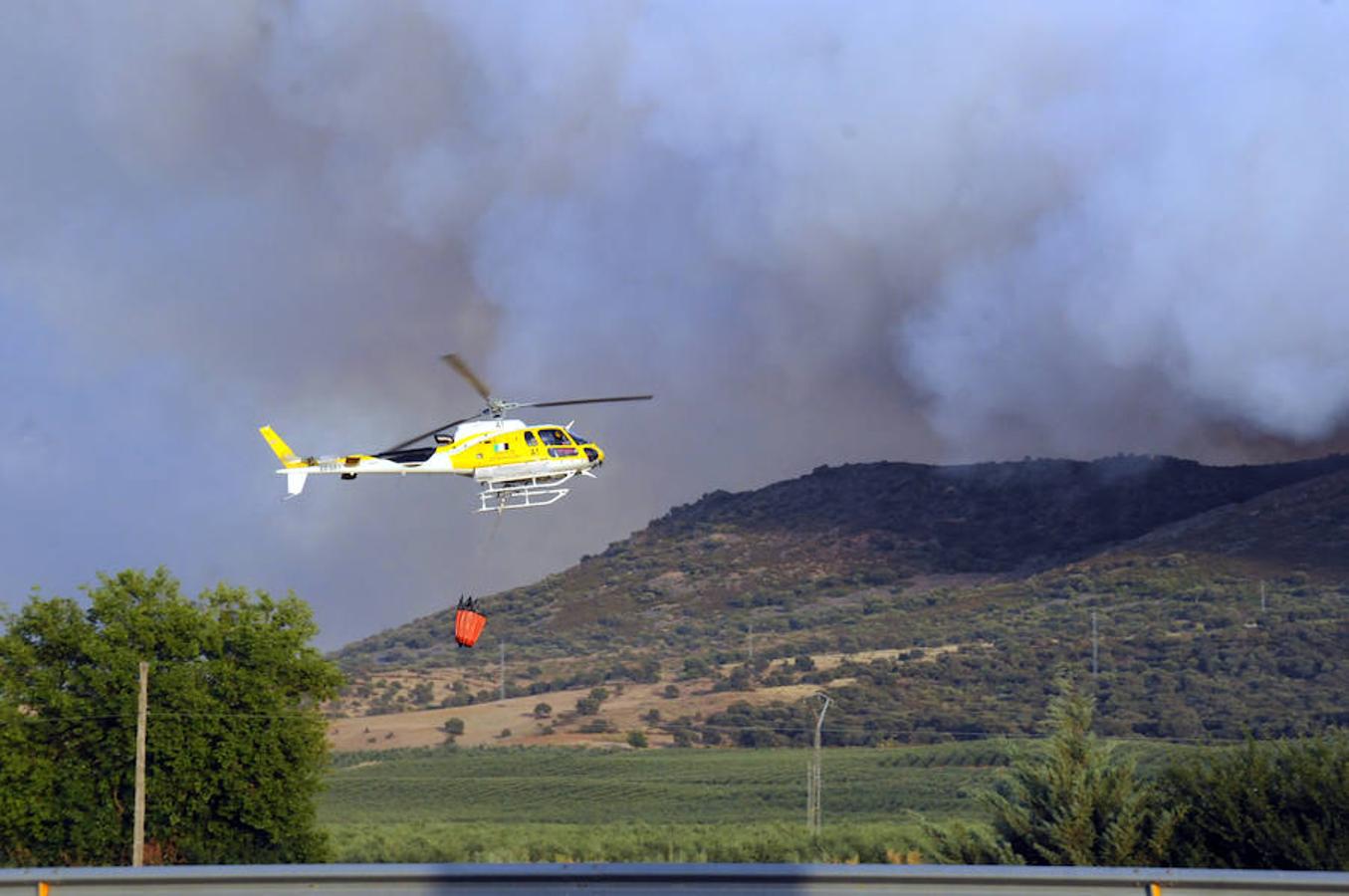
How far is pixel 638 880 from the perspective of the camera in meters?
11.4

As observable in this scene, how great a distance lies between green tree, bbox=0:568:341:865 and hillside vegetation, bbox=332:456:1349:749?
194ft

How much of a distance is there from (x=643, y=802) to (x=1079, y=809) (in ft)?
160

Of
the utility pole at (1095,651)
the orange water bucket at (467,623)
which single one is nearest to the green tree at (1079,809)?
the orange water bucket at (467,623)

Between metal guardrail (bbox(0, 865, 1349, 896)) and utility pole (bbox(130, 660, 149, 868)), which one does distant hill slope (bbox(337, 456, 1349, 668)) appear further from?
metal guardrail (bbox(0, 865, 1349, 896))

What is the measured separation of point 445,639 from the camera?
17562 cm

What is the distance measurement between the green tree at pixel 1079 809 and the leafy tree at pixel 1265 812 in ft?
1.87

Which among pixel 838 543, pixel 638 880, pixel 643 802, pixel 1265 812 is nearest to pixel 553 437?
pixel 1265 812

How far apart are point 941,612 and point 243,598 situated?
108 m

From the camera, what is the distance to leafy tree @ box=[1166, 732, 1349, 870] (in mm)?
22438

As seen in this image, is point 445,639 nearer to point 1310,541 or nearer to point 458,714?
point 458,714

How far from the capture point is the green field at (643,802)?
139 ft

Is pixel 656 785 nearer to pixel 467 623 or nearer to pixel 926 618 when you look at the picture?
pixel 467 623

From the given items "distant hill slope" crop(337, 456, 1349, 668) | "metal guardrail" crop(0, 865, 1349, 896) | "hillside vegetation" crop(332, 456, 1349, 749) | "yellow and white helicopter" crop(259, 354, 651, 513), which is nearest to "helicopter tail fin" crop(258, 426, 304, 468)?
"yellow and white helicopter" crop(259, 354, 651, 513)

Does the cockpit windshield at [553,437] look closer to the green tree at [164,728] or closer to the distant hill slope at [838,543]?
the green tree at [164,728]
